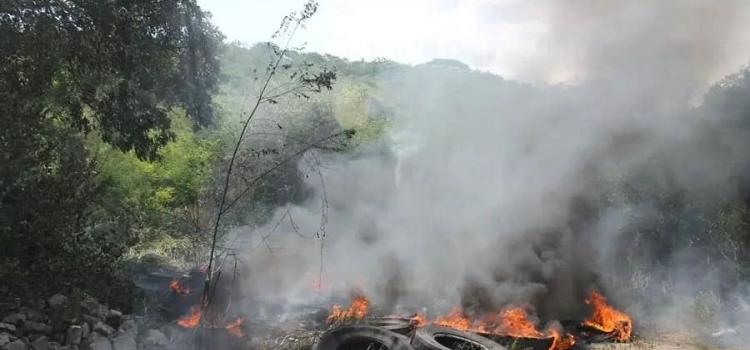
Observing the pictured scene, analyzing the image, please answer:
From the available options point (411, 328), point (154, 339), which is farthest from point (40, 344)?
point (411, 328)

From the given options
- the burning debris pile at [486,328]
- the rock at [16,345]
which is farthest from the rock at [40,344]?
the burning debris pile at [486,328]

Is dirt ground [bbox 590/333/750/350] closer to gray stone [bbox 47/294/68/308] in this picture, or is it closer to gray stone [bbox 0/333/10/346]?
gray stone [bbox 47/294/68/308]

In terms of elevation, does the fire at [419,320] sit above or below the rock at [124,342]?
above

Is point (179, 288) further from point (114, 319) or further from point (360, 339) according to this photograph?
point (360, 339)

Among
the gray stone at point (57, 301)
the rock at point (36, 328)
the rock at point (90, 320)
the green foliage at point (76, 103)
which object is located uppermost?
the green foliage at point (76, 103)

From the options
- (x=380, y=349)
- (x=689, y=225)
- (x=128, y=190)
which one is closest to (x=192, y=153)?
(x=128, y=190)

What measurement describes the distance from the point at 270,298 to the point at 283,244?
229cm

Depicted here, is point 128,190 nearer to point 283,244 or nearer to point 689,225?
point 283,244

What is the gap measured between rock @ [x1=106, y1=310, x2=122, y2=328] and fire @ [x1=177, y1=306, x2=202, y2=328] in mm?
900

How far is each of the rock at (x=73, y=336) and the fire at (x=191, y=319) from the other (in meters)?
1.53

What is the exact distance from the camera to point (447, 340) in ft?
27.6

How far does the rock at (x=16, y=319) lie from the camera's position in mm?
6789

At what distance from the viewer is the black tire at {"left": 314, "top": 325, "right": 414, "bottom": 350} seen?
7586 millimetres

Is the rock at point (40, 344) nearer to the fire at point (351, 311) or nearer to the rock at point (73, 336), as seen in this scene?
the rock at point (73, 336)
